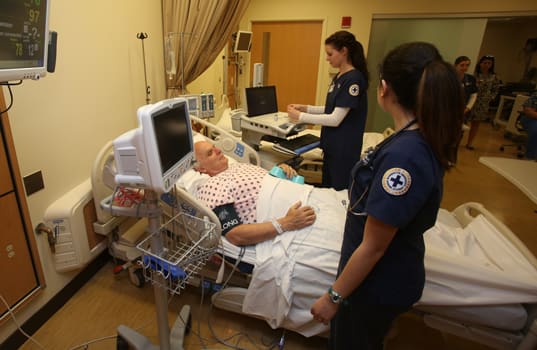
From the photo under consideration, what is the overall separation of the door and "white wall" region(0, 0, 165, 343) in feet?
9.91

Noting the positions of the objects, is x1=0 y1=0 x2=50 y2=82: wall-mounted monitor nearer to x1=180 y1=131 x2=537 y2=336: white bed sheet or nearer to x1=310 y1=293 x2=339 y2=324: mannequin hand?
x1=180 y1=131 x2=537 y2=336: white bed sheet

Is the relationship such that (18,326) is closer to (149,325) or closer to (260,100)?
(149,325)

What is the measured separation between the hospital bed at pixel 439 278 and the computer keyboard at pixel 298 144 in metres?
0.83

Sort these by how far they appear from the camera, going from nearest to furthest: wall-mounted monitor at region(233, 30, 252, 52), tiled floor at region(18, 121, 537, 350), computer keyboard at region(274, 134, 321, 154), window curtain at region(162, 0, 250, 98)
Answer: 1. tiled floor at region(18, 121, 537, 350)
2. window curtain at region(162, 0, 250, 98)
3. computer keyboard at region(274, 134, 321, 154)
4. wall-mounted monitor at region(233, 30, 252, 52)

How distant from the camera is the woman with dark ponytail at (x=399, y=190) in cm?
75

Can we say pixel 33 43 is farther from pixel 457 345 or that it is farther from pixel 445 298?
pixel 457 345

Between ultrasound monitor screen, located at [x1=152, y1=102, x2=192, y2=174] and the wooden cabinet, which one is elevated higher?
ultrasound monitor screen, located at [x1=152, y1=102, x2=192, y2=174]

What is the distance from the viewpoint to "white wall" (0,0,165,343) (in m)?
1.47

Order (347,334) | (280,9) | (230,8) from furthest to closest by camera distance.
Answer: (280,9)
(230,8)
(347,334)

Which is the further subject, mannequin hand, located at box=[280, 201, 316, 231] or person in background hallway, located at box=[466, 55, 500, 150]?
person in background hallway, located at box=[466, 55, 500, 150]

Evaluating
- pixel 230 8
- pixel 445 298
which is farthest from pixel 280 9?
pixel 445 298

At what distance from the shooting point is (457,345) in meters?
1.65

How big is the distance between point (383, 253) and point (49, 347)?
5.43 feet

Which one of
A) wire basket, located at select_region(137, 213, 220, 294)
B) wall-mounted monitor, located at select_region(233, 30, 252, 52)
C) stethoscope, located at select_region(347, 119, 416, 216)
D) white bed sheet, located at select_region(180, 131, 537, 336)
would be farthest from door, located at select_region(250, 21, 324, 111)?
stethoscope, located at select_region(347, 119, 416, 216)
